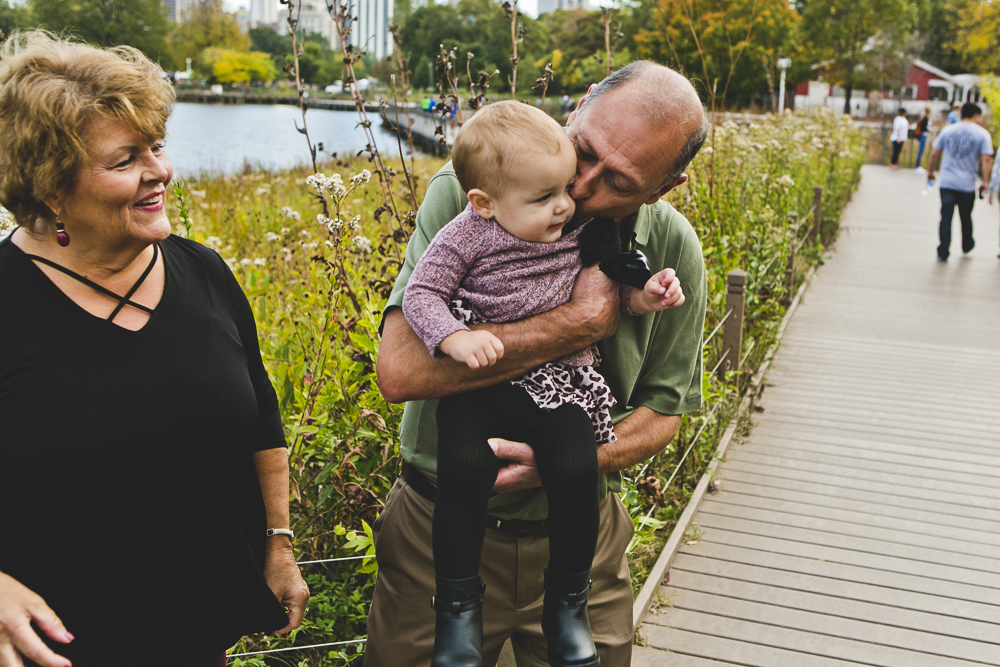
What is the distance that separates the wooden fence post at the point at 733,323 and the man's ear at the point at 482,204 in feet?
11.3

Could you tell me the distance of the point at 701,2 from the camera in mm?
12008

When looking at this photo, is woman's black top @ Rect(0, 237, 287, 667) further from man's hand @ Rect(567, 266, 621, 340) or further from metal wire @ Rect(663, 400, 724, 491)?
metal wire @ Rect(663, 400, 724, 491)

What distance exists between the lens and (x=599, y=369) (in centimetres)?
178

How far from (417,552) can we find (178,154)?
58.8ft

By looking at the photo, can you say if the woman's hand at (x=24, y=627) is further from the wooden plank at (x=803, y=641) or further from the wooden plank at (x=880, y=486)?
the wooden plank at (x=880, y=486)

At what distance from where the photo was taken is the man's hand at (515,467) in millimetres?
1573

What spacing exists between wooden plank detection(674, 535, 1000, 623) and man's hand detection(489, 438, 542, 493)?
8.49ft

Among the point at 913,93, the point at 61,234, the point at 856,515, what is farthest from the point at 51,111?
the point at 913,93

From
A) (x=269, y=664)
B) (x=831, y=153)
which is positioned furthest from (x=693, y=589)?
(x=831, y=153)

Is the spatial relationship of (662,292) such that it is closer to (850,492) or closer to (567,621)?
(567,621)

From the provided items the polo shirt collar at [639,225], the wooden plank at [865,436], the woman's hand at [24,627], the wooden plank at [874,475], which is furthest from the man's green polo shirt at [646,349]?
the wooden plank at [865,436]

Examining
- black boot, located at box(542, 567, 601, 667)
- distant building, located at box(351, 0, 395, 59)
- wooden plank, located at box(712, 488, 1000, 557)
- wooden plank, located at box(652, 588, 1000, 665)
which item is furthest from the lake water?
black boot, located at box(542, 567, 601, 667)

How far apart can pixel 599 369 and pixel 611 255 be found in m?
0.28

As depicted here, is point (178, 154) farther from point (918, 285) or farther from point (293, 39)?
point (293, 39)
